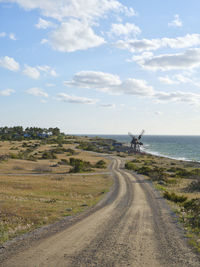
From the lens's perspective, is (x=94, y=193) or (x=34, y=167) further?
(x=34, y=167)

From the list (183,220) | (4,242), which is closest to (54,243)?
(4,242)

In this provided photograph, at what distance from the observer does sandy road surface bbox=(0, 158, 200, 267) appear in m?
11.0

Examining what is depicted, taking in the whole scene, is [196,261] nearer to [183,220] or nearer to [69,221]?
[183,220]

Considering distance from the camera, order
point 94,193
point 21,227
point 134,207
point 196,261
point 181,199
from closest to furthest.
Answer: point 196,261, point 21,227, point 134,207, point 181,199, point 94,193

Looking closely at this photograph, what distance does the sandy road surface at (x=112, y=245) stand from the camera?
11.0 meters

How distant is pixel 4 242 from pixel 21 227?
2.45 meters

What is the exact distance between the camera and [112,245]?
42.5 ft

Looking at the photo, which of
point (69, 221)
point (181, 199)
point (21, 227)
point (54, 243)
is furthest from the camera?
point (181, 199)

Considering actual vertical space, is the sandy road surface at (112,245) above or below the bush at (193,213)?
above

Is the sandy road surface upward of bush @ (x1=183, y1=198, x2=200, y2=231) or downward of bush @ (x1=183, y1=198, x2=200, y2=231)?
upward

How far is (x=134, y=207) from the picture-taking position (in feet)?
75.2

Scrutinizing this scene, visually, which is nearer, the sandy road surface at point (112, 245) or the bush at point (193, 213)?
the sandy road surface at point (112, 245)

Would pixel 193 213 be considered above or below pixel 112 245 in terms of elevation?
below

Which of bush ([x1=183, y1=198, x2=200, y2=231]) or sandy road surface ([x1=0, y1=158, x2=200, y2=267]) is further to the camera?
bush ([x1=183, y1=198, x2=200, y2=231])
